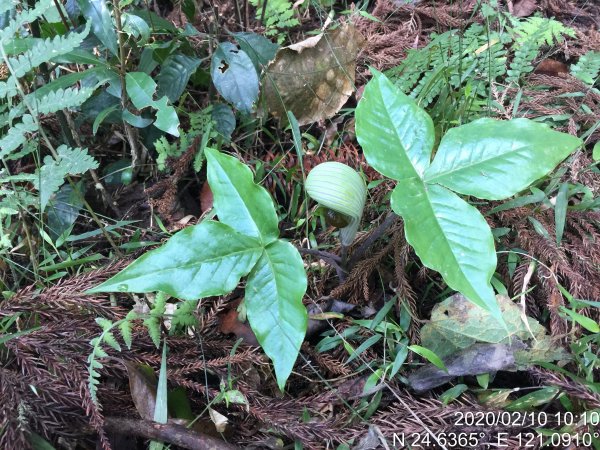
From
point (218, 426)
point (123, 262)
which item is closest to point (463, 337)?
point (218, 426)

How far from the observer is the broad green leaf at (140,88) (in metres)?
1.61

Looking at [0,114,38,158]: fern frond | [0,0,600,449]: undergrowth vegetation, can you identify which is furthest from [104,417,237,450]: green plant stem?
[0,114,38,158]: fern frond

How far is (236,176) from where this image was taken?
4.10ft

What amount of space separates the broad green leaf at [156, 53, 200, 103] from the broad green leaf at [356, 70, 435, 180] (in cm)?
89

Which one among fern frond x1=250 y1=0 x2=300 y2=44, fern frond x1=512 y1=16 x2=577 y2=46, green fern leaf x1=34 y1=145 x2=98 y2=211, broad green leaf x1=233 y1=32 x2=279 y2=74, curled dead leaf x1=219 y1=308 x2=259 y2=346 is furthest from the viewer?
fern frond x1=250 y1=0 x2=300 y2=44

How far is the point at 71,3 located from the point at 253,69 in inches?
28.6

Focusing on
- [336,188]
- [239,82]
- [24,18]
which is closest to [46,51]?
[24,18]

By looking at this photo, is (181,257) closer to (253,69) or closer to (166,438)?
(166,438)

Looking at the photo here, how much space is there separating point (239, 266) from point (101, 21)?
1080mm

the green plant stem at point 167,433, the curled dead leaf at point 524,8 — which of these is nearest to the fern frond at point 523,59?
the curled dead leaf at point 524,8

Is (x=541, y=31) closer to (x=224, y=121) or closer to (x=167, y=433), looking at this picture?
(x=224, y=121)

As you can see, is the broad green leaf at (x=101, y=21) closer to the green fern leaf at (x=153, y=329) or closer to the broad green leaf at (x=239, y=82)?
the broad green leaf at (x=239, y=82)

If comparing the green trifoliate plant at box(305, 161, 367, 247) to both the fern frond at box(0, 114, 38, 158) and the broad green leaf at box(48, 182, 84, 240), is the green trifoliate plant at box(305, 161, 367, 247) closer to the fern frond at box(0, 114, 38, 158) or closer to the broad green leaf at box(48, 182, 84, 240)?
the fern frond at box(0, 114, 38, 158)

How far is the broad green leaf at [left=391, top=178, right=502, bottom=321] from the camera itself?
1.01m
